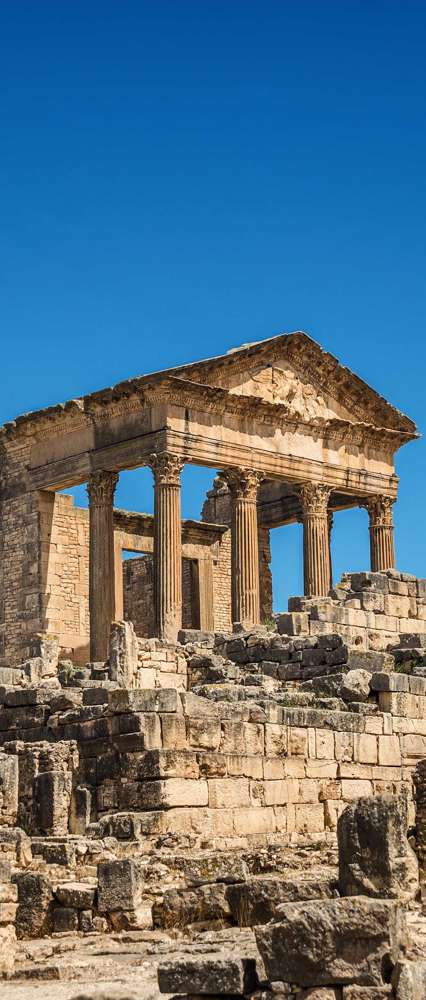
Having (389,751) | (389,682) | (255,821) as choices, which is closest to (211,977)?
(255,821)

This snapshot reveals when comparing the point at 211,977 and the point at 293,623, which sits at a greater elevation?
the point at 293,623

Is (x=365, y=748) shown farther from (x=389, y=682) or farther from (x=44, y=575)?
(x=44, y=575)

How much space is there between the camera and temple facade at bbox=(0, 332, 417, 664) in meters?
33.7

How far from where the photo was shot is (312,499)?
36.8m

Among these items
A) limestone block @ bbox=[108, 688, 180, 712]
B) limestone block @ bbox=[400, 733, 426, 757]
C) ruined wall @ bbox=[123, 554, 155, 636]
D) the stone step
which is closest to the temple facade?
ruined wall @ bbox=[123, 554, 155, 636]

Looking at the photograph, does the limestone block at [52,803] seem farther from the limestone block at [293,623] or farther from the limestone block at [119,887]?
the limestone block at [293,623]

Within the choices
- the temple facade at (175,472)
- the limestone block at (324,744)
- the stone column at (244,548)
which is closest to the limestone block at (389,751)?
the limestone block at (324,744)

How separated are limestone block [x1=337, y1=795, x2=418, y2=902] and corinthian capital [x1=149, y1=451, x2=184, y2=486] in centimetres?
2317

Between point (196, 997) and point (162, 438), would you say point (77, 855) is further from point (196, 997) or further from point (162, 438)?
point (162, 438)

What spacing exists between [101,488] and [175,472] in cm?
219

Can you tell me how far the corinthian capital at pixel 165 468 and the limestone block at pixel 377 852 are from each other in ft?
76.0

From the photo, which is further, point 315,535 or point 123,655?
point 315,535

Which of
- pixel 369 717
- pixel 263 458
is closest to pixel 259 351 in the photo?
pixel 263 458

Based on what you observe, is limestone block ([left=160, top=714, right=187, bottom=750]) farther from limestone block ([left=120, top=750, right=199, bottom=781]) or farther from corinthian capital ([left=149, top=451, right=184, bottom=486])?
corinthian capital ([left=149, top=451, right=184, bottom=486])
